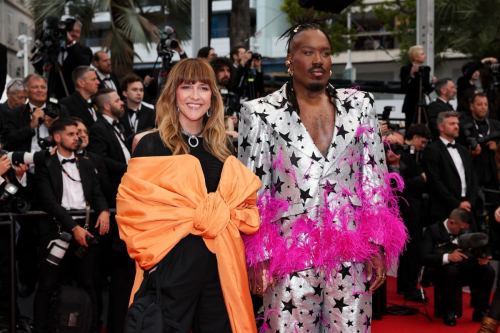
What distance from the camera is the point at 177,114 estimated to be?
2959 millimetres

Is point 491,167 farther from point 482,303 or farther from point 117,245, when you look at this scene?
point 117,245

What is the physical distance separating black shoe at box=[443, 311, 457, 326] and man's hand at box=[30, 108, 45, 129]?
12.9 ft

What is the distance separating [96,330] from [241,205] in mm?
2548

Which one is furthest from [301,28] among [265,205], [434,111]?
[434,111]

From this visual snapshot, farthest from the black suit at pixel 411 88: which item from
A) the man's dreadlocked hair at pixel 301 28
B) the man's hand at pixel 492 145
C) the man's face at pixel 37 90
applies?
the man's dreadlocked hair at pixel 301 28

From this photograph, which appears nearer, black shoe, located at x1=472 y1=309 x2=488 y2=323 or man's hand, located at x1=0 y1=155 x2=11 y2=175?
man's hand, located at x1=0 y1=155 x2=11 y2=175

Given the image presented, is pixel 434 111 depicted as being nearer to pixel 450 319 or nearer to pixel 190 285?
pixel 450 319

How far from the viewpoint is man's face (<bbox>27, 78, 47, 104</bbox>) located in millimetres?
5770

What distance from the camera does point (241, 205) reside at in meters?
2.82

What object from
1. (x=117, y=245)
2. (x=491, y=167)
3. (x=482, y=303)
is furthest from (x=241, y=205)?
(x=491, y=167)

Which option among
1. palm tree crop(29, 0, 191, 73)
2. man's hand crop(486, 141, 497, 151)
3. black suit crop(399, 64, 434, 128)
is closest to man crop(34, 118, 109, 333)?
man's hand crop(486, 141, 497, 151)

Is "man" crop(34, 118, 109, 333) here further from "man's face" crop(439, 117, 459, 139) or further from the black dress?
"man's face" crop(439, 117, 459, 139)

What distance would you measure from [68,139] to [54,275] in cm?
105

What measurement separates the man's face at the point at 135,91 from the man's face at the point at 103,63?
73 centimetres
